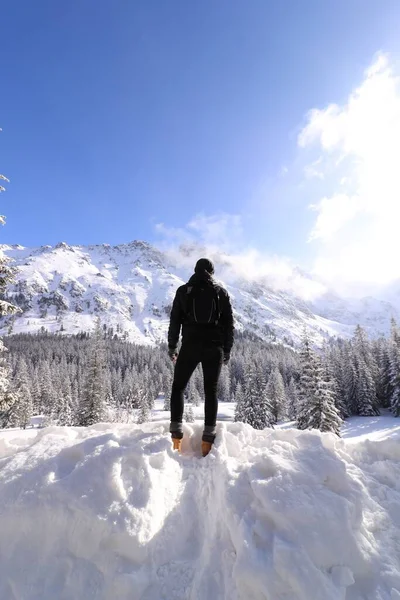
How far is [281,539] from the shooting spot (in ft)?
8.01

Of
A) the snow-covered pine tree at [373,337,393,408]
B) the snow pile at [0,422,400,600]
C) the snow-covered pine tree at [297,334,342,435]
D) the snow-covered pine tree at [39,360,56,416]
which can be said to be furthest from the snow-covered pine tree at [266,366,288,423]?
the snow pile at [0,422,400,600]

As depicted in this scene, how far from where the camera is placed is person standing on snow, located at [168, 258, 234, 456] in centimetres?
441

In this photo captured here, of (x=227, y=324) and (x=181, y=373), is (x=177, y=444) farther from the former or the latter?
(x=227, y=324)

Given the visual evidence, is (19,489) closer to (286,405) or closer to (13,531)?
(13,531)

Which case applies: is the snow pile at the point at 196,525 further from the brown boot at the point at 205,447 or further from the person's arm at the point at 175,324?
the person's arm at the point at 175,324

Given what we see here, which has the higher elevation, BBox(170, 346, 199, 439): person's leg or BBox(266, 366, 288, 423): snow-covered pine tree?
BBox(170, 346, 199, 439): person's leg

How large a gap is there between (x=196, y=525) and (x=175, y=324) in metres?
2.53

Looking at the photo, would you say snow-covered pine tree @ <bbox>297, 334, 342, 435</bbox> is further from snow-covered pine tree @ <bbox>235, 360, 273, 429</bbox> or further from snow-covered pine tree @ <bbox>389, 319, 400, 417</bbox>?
snow-covered pine tree @ <bbox>389, 319, 400, 417</bbox>

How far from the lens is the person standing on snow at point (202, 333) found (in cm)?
441

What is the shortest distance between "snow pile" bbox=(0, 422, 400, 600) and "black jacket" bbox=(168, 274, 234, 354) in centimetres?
154

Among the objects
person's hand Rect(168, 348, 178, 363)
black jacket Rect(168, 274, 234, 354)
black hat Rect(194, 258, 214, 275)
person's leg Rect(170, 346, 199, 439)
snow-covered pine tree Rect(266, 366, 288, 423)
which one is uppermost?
black hat Rect(194, 258, 214, 275)

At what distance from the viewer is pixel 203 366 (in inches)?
173

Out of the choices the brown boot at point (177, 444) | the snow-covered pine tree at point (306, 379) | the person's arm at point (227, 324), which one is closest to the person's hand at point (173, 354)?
the person's arm at point (227, 324)

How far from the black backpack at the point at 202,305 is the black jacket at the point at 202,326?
63 millimetres
